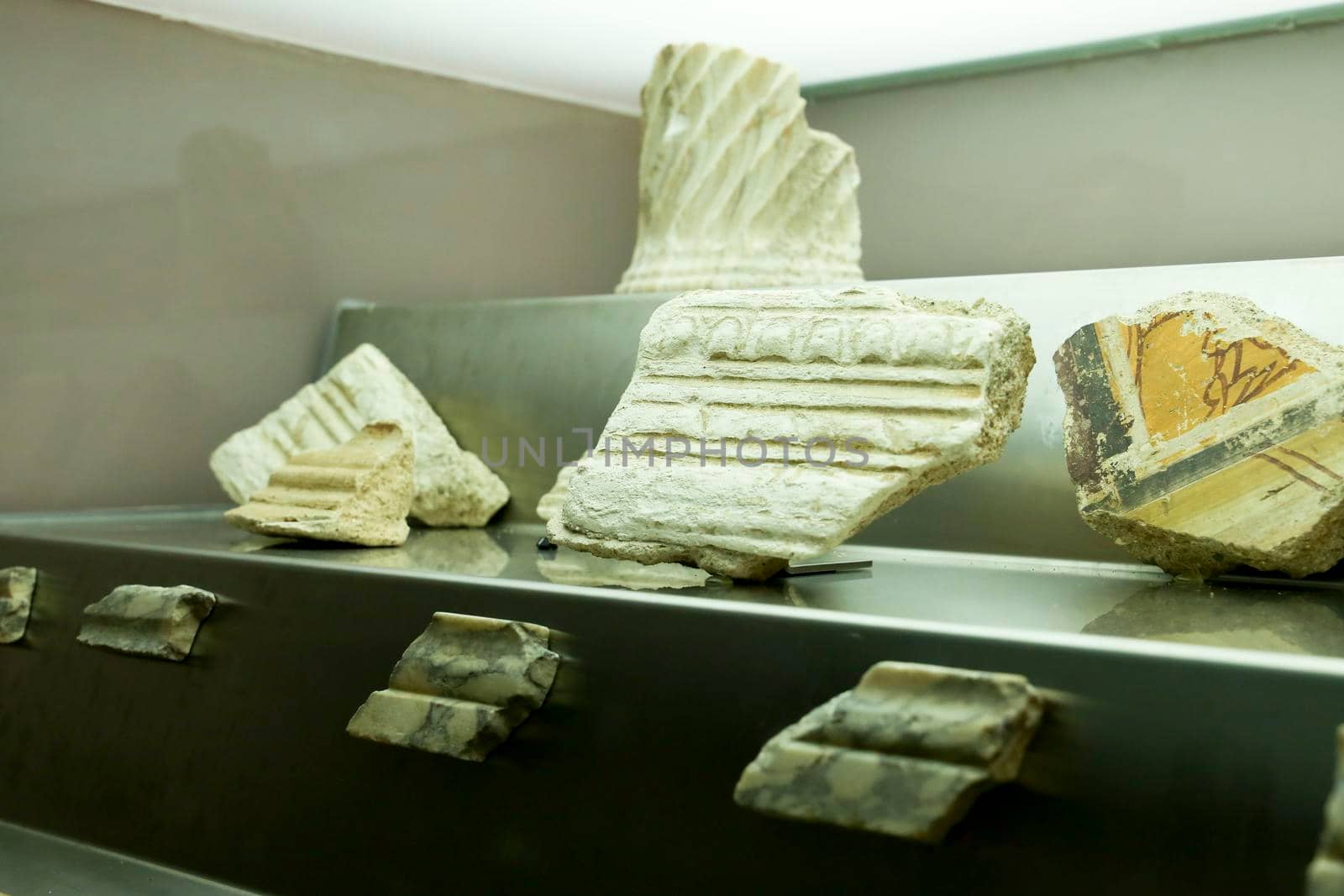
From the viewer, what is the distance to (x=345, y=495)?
199cm

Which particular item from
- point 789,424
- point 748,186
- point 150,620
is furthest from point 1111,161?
point 150,620

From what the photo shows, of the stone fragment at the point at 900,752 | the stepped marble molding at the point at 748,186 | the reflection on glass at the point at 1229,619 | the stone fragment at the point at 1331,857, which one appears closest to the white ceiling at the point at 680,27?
the stepped marble molding at the point at 748,186

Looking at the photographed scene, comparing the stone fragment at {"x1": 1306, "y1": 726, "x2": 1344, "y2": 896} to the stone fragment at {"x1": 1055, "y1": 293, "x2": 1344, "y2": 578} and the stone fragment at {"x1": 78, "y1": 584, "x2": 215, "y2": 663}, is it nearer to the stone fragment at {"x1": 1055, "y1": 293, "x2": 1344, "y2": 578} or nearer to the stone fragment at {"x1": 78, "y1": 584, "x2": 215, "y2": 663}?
the stone fragment at {"x1": 1055, "y1": 293, "x2": 1344, "y2": 578}

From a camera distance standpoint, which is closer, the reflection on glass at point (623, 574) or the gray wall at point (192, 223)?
the reflection on glass at point (623, 574)

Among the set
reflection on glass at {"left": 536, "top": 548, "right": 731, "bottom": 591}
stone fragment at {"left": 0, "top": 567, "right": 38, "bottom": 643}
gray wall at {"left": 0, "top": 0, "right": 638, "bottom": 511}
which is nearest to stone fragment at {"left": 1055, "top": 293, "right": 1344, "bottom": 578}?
reflection on glass at {"left": 536, "top": 548, "right": 731, "bottom": 591}

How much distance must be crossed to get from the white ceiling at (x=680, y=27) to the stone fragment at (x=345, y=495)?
1.12m

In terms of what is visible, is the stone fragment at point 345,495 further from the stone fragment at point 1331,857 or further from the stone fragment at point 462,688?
the stone fragment at point 1331,857

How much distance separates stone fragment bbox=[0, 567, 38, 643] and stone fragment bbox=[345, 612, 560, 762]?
2.59 ft

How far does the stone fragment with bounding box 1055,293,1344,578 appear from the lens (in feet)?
4.73

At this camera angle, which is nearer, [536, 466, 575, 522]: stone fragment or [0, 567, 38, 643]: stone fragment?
[0, 567, 38, 643]: stone fragment

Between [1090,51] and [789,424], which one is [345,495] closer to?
[789,424]

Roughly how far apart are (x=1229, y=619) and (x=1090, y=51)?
1814 mm

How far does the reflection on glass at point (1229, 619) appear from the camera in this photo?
44.3 inches

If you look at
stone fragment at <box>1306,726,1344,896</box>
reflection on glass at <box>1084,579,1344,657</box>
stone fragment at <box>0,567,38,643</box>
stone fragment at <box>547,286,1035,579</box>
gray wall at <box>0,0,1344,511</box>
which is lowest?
stone fragment at <box>0,567,38,643</box>
